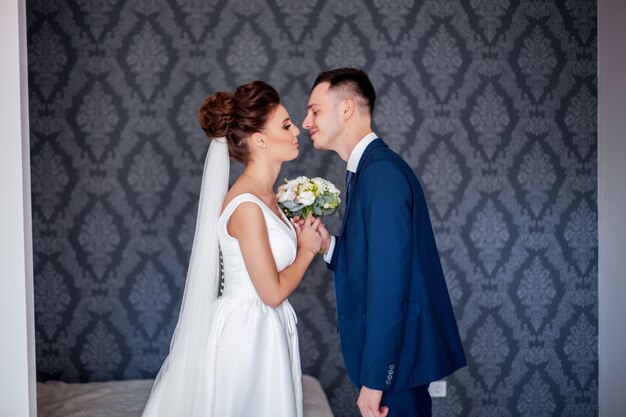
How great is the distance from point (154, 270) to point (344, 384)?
1494 millimetres

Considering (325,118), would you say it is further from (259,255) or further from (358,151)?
(259,255)

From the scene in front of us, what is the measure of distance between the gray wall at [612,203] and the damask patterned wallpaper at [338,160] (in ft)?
0.31

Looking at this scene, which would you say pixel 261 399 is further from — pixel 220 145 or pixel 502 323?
pixel 502 323

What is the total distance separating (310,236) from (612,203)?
2.41m

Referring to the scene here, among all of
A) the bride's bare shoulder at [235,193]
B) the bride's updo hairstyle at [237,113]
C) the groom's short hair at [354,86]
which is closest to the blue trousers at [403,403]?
the bride's bare shoulder at [235,193]

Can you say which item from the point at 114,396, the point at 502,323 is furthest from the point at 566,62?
the point at 114,396

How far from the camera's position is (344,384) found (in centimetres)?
438

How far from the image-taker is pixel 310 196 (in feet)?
9.33

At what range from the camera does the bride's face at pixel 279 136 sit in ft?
9.73

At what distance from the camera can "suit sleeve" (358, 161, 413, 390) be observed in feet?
7.38

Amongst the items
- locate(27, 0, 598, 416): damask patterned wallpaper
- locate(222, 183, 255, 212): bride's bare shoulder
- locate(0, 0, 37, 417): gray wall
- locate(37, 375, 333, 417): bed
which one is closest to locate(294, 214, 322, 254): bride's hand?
locate(222, 183, 255, 212): bride's bare shoulder

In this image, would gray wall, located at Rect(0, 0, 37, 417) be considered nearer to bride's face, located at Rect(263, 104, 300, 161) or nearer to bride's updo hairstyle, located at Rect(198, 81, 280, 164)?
bride's updo hairstyle, located at Rect(198, 81, 280, 164)

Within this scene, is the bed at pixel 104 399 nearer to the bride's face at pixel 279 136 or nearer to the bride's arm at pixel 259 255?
the bride's arm at pixel 259 255

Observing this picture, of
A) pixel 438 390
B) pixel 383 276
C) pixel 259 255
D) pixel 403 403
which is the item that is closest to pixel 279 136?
pixel 259 255
